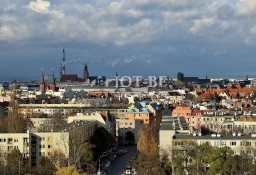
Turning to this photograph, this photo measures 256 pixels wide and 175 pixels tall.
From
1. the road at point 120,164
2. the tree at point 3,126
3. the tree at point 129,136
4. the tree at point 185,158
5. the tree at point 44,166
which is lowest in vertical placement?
the road at point 120,164

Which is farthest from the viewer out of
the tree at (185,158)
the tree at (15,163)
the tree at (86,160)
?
the tree at (86,160)

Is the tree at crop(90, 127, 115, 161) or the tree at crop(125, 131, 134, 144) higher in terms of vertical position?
the tree at crop(90, 127, 115, 161)

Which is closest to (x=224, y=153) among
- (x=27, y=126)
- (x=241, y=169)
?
(x=241, y=169)

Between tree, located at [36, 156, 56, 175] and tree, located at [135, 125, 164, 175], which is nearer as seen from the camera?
tree, located at [135, 125, 164, 175]

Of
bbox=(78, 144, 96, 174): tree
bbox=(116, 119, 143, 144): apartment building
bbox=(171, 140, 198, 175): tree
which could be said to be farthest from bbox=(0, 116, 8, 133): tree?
bbox=(171, 140, 198, 175): tree

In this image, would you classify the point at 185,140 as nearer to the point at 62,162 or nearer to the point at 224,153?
the point at 224,153

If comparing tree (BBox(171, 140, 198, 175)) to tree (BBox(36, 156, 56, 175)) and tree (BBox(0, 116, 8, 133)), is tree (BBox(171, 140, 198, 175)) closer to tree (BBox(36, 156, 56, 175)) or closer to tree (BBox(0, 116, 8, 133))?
tree (BBox(36, 156, 56, 175))

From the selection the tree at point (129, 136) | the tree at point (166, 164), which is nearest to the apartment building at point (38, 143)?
the tree at point (166, 164)

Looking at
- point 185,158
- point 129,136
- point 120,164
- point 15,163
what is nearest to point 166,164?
point 185,158

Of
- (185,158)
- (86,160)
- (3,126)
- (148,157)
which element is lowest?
(86,160)

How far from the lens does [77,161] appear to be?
135 ft

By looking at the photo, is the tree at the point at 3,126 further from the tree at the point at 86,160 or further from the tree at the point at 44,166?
the tree at the point at 86,160

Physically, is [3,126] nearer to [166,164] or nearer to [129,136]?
[129,136]

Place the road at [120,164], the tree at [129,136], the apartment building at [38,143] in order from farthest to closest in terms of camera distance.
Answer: the tree at [129,136] < the road at [120,164] < the apartment building at [38,143]
